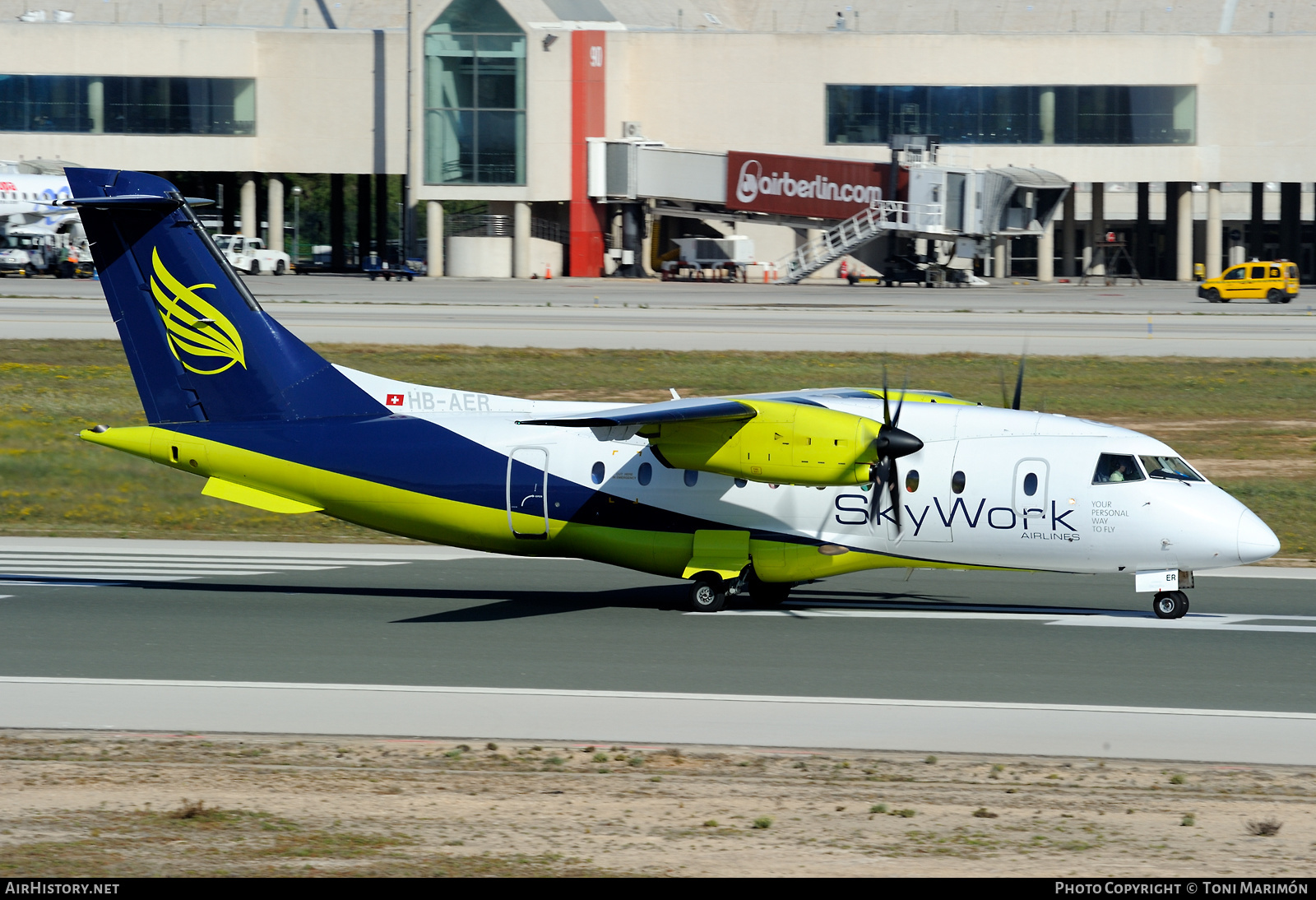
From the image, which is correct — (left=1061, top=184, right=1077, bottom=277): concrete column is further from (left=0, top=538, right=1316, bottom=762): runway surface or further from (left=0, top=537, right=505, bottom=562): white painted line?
(left=0, top=537, right=505, bottom=562): white painted line

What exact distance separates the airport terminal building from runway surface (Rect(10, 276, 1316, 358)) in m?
14.4

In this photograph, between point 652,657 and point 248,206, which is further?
point 248,206

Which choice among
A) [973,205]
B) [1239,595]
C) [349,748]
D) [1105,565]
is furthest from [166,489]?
[973,205]

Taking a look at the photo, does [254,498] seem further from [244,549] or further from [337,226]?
[337,226]

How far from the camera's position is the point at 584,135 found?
86.1 meters

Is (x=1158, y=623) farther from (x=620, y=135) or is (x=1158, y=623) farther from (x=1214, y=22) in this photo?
(x=1214, y=22)

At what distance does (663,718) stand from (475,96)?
242 ft

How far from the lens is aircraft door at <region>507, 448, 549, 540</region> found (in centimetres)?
2042

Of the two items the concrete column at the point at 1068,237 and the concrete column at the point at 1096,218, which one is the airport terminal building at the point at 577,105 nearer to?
the concrete column at the point at 1096,218

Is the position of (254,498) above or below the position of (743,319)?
below

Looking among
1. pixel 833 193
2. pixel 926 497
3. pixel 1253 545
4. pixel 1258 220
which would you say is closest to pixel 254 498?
pixel 926 497

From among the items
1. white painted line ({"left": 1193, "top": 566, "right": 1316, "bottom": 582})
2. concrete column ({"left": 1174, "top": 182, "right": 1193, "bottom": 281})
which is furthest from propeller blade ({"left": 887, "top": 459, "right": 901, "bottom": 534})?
concrete column ({"left": 1174, "top": 182, "right": 1193, "bottom": 281})

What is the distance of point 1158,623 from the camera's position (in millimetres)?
19484

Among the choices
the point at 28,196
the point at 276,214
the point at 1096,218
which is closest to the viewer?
the point at 28,196
